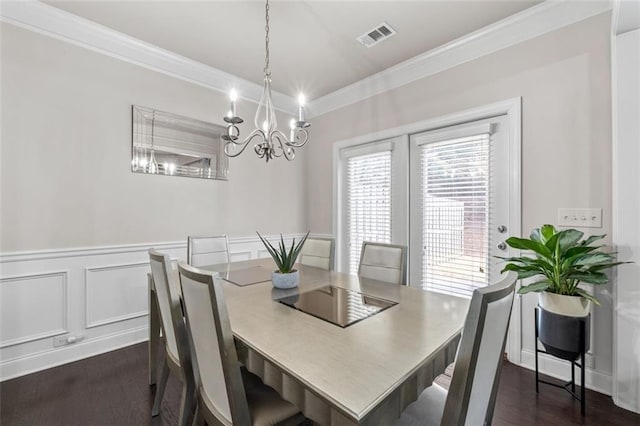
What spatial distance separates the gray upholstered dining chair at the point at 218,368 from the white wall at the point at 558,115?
217cm

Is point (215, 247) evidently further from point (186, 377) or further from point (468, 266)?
point (468, 266)

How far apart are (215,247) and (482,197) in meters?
2.53

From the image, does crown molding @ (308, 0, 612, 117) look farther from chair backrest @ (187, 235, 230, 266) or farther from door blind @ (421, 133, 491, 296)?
chair backrest @ (187, 235, 230, 266)

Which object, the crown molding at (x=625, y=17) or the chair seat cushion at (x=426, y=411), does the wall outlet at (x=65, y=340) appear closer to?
the chair seat cushion at (x=426, y=411)

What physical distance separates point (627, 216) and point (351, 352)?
2.05 meters

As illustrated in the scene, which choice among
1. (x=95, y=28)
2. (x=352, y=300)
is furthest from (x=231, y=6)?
(x=352, y=300)

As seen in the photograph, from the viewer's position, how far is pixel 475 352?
0.76m

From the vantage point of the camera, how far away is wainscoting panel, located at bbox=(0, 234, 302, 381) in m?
2.12

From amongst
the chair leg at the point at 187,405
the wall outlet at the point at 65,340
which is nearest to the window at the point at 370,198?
the chair leg at the point at 187,405

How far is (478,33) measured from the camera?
243 cm

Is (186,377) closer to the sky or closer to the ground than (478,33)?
closer to the ground

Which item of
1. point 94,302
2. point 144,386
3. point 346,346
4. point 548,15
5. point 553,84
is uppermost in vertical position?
point 548,15

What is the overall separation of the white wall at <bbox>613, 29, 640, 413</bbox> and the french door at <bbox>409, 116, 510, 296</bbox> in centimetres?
66

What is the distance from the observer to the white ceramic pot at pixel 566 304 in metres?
1.73
